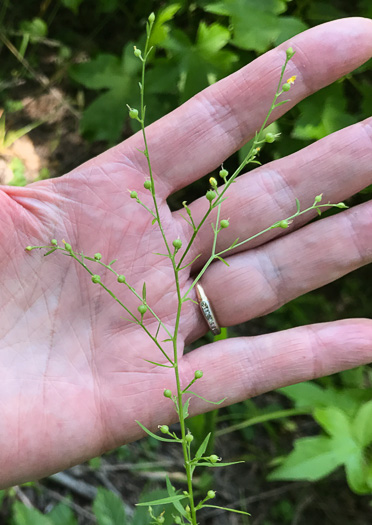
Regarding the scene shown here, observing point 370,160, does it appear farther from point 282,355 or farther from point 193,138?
point 282,355

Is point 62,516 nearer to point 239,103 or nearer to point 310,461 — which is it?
point 310,461

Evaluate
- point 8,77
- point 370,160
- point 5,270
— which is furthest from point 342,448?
point 8,77

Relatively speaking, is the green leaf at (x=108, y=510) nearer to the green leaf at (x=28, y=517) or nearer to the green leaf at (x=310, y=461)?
the green leaf at (x=28, y=517)

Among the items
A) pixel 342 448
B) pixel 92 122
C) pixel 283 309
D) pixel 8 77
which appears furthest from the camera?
pixel 8 77

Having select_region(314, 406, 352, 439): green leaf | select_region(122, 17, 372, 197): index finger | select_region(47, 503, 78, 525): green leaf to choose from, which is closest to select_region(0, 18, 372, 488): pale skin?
select_region(122, 17, 372, 197): index finger

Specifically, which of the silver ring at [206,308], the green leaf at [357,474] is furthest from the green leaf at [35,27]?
the green leaf at [357,474]

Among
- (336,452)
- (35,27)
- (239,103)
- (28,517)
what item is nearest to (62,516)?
(28,517)

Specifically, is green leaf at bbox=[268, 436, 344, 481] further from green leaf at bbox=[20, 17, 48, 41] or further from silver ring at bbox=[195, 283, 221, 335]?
green leaf at bbox=[20, 17, 48, 41]
